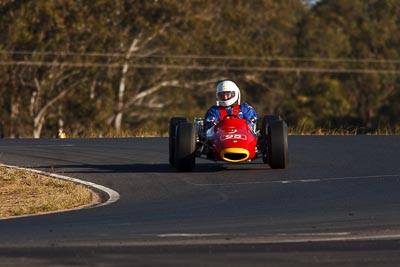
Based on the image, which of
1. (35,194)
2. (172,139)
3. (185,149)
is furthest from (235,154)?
(35,194)

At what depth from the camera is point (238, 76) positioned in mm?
67000

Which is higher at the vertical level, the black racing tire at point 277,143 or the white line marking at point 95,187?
the black racing tire at point 277,143

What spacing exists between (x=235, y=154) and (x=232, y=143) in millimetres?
177

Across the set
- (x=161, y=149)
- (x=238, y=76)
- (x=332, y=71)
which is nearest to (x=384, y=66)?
(x=332, y=71)

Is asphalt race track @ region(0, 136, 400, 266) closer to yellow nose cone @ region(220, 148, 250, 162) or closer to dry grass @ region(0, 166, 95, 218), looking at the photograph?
yellow nose cone @ region(220, 148, 250, 162)

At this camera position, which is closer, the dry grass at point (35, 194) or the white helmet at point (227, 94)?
the dry grass at point (35, 194)

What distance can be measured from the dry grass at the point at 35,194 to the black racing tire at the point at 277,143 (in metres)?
3.15

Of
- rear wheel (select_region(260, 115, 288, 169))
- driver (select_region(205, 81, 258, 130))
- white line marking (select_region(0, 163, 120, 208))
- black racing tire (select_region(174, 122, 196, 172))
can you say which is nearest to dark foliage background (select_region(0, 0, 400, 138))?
driver (select_region(205, 81, 258, 130))

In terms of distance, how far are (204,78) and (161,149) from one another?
44330 mm

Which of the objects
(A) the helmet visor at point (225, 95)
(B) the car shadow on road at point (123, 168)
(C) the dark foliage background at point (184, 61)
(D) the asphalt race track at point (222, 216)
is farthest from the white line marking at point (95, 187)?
(C) the dark foliage background at point (184, 61)

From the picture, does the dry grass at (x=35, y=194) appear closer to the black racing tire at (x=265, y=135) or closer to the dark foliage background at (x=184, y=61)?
the black racing tire at (x=265, y=135)

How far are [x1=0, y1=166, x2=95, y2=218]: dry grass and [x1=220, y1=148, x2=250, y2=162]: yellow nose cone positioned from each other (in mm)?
2353

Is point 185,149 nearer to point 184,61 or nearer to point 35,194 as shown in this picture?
point 35,194

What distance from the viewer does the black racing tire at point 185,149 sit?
1730 centimetres
